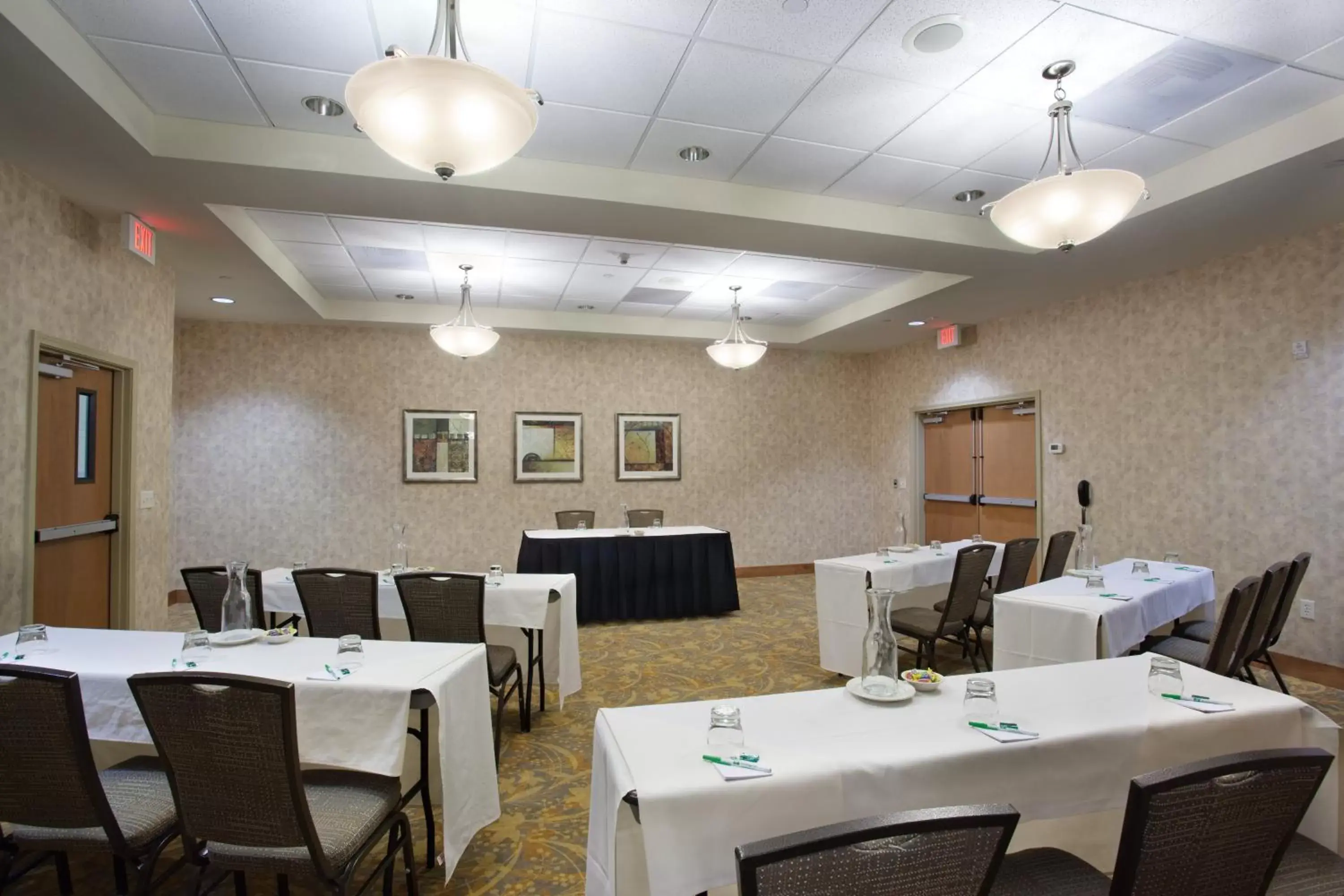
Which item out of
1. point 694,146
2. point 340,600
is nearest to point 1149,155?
point 694,146

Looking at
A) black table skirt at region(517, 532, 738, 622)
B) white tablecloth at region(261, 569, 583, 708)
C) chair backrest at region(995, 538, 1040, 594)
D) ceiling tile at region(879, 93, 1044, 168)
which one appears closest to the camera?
ceiling tile at region(879, 93, 1044, 168)

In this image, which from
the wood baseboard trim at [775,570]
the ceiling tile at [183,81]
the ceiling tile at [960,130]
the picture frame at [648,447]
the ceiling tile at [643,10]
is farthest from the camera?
the wood baseboard trim at [775,570]

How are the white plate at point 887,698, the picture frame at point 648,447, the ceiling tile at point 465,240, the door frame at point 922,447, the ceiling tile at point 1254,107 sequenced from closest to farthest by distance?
the white plate at point 887,698 < the ceiling tile at point 1254,107 < the ceiling tile at point 465,240 < the door frame at point 922,447 < the picture frame at point 648,447

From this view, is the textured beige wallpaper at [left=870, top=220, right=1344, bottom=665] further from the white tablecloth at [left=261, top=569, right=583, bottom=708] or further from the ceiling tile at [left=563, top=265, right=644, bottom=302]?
the white tablecloth at [left=261, top=569, right=583, bottom=708]

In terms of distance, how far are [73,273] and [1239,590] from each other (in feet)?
20.7

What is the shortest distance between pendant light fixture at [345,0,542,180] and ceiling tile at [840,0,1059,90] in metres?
1.56

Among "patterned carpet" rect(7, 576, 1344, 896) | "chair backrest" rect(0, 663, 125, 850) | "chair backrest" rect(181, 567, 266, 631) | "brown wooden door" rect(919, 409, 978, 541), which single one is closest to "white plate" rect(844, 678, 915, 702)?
"patterned carpet" rect(7, 576, 1344, 896)

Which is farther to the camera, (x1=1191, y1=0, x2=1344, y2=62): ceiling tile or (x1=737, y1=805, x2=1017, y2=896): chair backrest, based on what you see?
(x1=1191, y1=0, x2=1344, y2=62): ceiling tile

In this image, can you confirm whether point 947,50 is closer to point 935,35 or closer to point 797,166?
point 935,35

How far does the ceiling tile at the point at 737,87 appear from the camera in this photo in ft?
9.96

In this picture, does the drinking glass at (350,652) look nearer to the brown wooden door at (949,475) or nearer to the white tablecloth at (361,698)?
the white tablecloth at (361,698)

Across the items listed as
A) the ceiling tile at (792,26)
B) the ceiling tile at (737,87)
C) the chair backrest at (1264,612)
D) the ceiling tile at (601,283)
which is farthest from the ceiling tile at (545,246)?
the chair backrest at (1264,612)

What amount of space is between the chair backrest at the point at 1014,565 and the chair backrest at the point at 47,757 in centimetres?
449

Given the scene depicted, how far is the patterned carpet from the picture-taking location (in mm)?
2367
